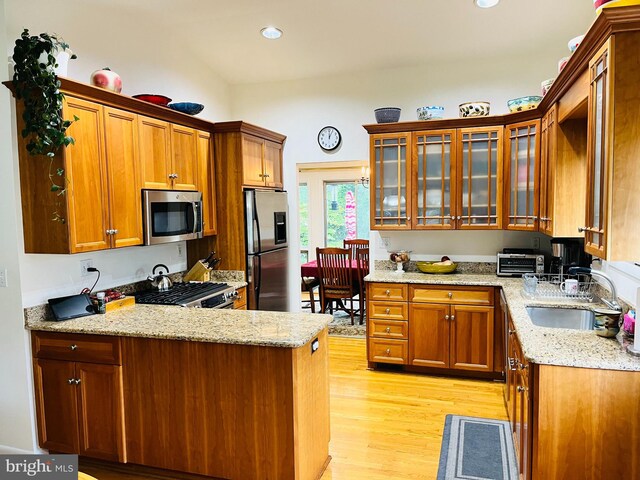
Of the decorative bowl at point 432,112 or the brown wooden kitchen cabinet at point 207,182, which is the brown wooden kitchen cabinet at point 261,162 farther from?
the decorative bowl at point 432,112

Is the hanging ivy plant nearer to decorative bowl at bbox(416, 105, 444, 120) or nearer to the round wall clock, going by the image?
the round wall clock

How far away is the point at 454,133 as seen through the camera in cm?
422

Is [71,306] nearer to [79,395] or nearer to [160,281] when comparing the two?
[79,395]

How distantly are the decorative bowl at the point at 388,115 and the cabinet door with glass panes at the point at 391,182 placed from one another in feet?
0.48

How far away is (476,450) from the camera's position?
2.89 m

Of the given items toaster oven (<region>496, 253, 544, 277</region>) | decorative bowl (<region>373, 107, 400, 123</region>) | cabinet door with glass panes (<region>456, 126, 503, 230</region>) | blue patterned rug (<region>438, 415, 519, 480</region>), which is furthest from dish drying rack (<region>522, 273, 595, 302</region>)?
decorative bowl (<region>373, 107, 400, 123</region>)

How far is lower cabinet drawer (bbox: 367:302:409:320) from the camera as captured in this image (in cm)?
417

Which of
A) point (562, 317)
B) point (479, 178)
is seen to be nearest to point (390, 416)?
point (562, 317)

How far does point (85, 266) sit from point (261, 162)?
6.67 ft

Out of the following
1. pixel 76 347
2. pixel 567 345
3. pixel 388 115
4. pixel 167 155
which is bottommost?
pixel 76 347

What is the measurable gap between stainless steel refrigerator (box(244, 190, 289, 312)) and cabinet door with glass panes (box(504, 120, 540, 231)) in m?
2.23

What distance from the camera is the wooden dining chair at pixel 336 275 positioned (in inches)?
219

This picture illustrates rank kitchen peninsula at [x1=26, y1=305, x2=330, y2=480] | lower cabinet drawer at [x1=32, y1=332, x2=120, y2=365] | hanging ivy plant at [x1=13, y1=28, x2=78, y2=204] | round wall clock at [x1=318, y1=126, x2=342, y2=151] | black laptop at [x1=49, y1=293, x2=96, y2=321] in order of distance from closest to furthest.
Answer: kitchen peninsula at [x1=26, y1=305, x2=330, y2=480], hanging ivy plant at [x1=13, y1=28, x2=78, y2=204], lower cabinet drawer at [x1=32, y1=332, x2=120, y2=365], black laptop at [x1=49, y1=293, x2=96, y2=321], round wall clock at [x1=318, y1=126, x2=342, y2=151]

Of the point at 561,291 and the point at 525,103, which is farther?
the point at 525,103
